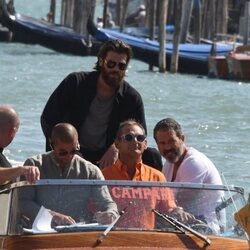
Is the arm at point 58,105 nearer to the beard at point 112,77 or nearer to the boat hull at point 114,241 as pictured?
the beard at point 112,77

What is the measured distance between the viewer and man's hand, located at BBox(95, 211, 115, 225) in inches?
204

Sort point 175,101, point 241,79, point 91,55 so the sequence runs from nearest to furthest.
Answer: point 175,101, point 241,79, point 91,55

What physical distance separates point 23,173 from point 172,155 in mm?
1113

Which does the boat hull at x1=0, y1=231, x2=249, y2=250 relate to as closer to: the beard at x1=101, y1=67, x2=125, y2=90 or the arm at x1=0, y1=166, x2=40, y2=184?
the arm at x1=0, y1=166, x2=40, y2=184

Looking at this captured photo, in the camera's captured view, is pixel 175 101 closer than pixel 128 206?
No

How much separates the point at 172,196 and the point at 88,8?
3122cm

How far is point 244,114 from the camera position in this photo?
67.5 feet

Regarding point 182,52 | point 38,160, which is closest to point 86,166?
point 38,160

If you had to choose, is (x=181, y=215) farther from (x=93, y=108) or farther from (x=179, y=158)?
(x=93, y=108)

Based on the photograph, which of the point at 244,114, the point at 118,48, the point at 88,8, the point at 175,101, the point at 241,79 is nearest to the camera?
the point at 118,48

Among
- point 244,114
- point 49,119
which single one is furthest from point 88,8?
point 49,119

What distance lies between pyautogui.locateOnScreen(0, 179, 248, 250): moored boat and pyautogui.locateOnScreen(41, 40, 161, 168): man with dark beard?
1.33 metres

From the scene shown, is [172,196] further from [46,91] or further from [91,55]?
[91,55]

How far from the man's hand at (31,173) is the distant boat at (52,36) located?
28.3 m
